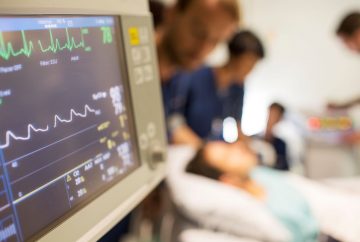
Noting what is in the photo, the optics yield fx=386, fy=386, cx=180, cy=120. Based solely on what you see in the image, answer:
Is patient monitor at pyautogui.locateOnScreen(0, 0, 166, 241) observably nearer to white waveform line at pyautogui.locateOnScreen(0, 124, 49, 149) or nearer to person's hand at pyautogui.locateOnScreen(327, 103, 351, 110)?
white waveform line at pyautogui.locateOnScreen(0, 124, 49, 149)

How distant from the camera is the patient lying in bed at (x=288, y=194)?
107 cm

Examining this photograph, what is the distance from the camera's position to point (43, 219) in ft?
1.80

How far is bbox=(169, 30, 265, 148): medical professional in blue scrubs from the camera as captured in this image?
1.69 m

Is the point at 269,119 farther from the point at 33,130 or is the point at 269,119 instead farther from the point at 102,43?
the point at 33,130

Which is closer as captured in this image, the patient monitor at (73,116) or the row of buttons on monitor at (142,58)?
the patient monitor at (73,116)

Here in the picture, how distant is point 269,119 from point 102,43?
3.91 feet

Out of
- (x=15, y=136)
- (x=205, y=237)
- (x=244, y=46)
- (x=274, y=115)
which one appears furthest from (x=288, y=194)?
(x=15, y=136)

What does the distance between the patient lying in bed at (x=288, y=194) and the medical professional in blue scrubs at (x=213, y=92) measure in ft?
0.97

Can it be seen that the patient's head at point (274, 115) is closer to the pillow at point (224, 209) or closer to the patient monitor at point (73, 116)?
the pillow at point (224, 209)

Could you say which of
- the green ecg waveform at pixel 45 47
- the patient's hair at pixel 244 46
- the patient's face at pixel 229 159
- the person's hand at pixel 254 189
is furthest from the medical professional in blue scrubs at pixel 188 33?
the green ecg waveform at pixel 45 47

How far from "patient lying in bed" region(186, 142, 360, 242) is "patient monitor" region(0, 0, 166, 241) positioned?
492mm

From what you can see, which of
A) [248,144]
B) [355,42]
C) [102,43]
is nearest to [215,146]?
[248,144]

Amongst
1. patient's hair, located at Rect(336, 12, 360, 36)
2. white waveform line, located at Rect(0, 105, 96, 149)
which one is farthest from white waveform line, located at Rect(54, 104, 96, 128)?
patient's hair, located at Rect(336, 12, 360, 36)

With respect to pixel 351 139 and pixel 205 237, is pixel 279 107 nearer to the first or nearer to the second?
pixel 351 139
